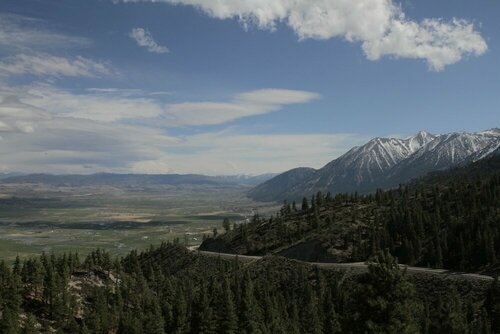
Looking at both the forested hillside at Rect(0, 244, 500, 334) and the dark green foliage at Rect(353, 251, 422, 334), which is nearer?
the dark green foliage at Rect(353, 251, 422, 334)

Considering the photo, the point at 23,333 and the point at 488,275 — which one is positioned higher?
the point at 488,275

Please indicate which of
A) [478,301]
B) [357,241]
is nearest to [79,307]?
[357,241]

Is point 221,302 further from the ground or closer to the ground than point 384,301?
closer to the ground

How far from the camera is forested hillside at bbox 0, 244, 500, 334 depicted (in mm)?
102688

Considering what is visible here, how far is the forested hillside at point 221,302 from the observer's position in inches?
4043

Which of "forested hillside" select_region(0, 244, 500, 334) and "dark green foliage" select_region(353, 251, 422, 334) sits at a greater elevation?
"dark green foliage" select_region(353, 251, 422, 334)

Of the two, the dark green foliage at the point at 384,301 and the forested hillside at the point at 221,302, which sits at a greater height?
the dark green foliage at the point at 384,301

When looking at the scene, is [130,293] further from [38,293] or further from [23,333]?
[23,333]

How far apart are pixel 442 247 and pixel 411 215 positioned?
36.0 m

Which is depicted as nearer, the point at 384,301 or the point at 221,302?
the point at 384,301

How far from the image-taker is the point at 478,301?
117 meters

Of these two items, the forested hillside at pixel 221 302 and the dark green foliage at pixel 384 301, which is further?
the forested hillside at pixel 221 302

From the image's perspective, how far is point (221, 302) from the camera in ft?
385

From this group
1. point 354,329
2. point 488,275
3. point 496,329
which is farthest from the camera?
point 488,275
